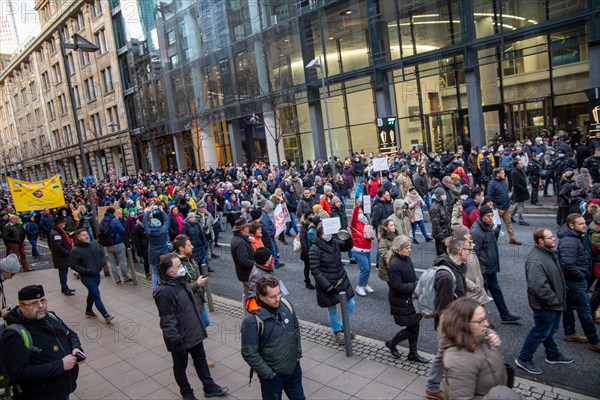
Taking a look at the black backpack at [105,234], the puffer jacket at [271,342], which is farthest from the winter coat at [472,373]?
the black backpack at [105,234]

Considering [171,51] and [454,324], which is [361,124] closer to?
[171,51]

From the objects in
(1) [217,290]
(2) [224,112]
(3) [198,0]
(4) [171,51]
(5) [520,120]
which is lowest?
(1) [217,290]

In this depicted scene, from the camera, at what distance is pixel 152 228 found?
370 inches

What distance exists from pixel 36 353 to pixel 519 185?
11.2 meters

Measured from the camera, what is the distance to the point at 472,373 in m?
2.96

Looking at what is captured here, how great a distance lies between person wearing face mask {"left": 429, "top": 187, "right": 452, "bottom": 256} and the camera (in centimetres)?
911

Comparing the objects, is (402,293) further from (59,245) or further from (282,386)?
(59,245)

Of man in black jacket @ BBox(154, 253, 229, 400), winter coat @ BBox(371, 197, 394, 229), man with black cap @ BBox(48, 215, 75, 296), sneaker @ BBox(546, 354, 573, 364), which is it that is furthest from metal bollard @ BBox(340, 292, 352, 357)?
man with black cap @ BBox(48, 215, 75, 296)

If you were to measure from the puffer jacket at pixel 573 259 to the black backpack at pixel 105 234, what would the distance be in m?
9.38

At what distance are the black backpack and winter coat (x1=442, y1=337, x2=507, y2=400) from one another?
371 inches

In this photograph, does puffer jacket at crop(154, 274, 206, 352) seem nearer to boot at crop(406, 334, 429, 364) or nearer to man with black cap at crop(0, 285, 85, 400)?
man with black cap at crop(0, 285, 85, 400)

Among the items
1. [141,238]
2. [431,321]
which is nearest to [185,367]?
[431,321]

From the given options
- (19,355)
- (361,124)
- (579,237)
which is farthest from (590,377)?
(361,124)

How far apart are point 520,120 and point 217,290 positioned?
20.3 m
